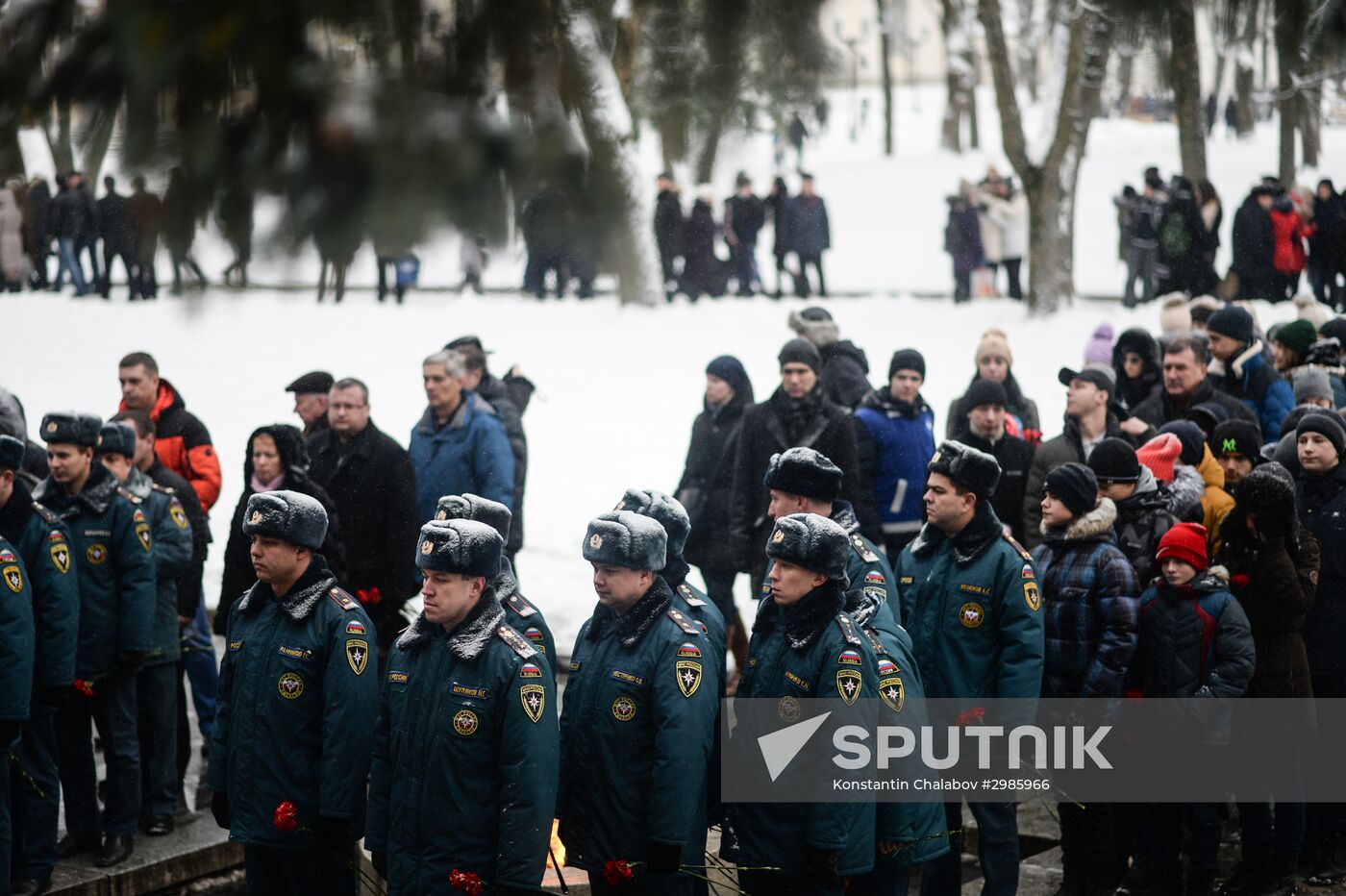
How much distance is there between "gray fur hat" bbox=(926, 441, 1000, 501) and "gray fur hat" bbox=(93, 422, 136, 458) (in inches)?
149

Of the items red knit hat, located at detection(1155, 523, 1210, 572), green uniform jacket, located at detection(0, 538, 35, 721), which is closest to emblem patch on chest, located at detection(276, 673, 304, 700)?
green uniform jacket, located at detection(0, 538, 35, 721)

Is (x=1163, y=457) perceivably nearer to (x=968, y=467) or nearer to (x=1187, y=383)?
(x=1187, y=383)

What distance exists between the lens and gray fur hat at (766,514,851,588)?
5.07 metres

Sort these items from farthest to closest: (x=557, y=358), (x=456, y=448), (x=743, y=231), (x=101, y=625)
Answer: (x=743, y=231)
(x=557, y=358)
(x=456, y=448)
(x=101, y=625)

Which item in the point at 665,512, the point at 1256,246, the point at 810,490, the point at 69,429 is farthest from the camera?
the point at 1256,246

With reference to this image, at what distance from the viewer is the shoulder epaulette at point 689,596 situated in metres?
5.32

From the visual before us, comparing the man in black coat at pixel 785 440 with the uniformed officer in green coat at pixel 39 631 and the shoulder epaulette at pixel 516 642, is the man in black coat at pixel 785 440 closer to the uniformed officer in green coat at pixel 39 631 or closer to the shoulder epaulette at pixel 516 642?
the shoulder epaulette at pixel 516 642

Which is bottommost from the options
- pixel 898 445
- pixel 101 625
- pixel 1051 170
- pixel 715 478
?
pixel 101 625

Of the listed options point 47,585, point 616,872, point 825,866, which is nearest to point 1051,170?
point 47,585

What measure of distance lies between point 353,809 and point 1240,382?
257 inches

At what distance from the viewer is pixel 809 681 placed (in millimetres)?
5035

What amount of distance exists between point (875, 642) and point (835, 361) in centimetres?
482

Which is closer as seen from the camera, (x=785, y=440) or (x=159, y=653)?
(x=159, y=653)

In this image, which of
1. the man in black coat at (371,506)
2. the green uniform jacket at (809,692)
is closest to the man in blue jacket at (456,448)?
the man in black coat at (371,506)
